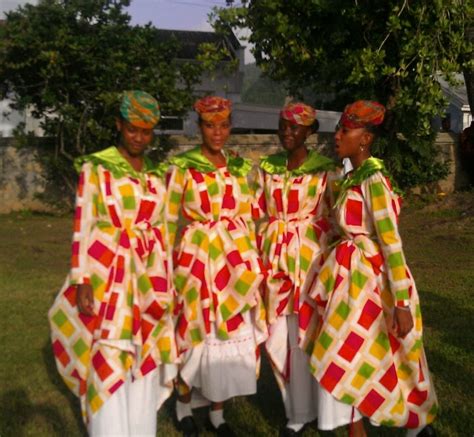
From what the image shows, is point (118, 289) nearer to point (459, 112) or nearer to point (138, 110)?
point (138, 110)

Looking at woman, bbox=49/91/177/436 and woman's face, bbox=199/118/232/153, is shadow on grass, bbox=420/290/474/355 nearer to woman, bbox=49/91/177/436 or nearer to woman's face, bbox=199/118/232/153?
woman's face, bbox=199/118/232/153

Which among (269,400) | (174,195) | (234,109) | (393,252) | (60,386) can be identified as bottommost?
(60,386)

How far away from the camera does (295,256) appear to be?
4.39 meters

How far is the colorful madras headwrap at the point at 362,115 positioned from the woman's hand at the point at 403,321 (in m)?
1.01

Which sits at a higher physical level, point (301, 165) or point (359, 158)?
Result: point (359, 158)

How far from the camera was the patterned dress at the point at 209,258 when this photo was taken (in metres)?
4.31

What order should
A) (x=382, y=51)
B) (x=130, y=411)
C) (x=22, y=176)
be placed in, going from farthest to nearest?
(x=22, y=176), (x=382, y=51), (x=130, y=411)

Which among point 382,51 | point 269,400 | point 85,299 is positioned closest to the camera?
point 85,299

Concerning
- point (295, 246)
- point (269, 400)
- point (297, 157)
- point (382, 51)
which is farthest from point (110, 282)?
point (382, 51)

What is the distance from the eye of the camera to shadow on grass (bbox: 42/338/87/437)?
15.5 feet

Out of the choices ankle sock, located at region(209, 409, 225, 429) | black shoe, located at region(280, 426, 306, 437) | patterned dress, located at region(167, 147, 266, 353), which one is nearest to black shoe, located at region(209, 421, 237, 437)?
ankle sock, located at region(209, 409, 225, 429)

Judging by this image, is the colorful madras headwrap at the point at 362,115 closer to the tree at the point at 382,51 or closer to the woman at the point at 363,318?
the woman at the point at 363,318

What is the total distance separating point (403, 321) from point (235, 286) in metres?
0.99

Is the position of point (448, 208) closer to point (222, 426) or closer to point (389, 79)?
point (389, 79)
